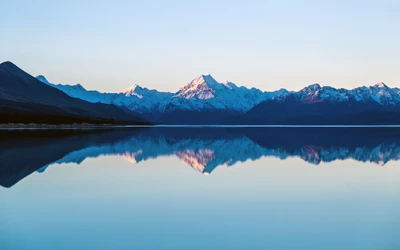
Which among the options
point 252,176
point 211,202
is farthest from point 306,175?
point 211,202

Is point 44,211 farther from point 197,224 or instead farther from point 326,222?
point 326,222

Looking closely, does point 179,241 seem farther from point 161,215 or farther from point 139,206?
point 139,206

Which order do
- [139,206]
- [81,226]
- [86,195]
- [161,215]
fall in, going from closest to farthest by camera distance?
[81,226]
[161,215]
[139,206]
[86,195]

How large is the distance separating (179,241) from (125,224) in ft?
10.4

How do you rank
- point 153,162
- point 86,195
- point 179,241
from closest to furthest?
point 179,241, point 86,195, point 153,162

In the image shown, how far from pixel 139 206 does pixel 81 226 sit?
4.39 m

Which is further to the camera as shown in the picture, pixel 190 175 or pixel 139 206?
pixel 190 175

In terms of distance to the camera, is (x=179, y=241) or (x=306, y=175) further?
(x=306, y=175)

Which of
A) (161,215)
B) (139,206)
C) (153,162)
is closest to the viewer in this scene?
(161,215)

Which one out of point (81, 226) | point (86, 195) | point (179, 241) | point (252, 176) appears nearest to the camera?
point (179, 241)

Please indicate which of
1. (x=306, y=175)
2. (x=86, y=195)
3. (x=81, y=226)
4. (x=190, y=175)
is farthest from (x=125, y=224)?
(x=306, y=175)

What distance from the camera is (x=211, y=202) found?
23625 mm

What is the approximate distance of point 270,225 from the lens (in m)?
18.7

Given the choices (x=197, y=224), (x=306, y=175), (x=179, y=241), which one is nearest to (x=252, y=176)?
(x=306, y=175)
